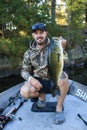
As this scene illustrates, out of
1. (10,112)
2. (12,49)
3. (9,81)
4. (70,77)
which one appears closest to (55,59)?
(10,112)

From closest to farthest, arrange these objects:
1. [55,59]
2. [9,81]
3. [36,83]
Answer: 1. [55,59]
2. [36,83]
3. [9,81]

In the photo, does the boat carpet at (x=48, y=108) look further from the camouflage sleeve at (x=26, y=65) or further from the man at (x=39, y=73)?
the camouflage sleeve at (x=26, y=65)

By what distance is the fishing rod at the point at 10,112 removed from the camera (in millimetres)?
5105

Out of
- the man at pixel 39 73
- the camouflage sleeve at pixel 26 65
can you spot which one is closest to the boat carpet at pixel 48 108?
the man at pixel 39 73

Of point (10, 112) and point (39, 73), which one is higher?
point (39, 73)

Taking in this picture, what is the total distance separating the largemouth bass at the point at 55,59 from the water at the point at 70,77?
22.7 ft

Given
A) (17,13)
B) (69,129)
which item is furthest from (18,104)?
(17,13)

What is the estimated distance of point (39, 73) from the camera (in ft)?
17.1

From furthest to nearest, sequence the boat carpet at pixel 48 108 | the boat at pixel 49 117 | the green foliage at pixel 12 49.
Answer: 1. the green foliage at pixel 12 49
2. the boat carpet at pixel 48 108
3. the boat at pixel 49 117

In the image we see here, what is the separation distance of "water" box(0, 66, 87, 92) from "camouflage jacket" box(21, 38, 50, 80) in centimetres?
618

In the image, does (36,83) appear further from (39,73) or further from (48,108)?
(48,108)

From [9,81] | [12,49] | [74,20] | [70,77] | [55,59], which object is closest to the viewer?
[55,59]

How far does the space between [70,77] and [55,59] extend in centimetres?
942

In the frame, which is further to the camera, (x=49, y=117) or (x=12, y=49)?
(x=12, y=49)
